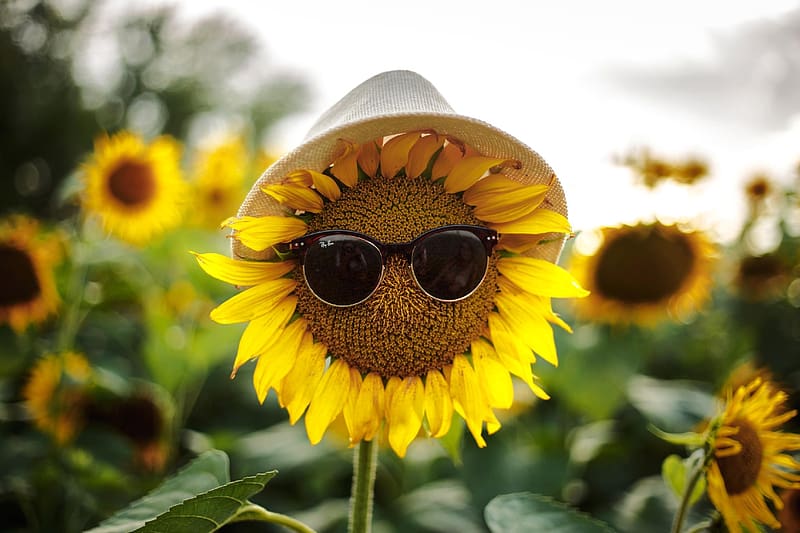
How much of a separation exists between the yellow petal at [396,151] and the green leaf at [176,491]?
45cm

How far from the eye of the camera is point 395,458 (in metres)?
1.80

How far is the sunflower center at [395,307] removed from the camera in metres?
0.78

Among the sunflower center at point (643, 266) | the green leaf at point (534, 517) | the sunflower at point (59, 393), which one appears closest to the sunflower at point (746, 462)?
the green leaf at point (534, 517)

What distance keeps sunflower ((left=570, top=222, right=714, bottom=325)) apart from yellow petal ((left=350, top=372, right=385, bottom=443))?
112 cm

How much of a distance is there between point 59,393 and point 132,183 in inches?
32.5

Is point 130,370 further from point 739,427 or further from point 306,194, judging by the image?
point 739,427

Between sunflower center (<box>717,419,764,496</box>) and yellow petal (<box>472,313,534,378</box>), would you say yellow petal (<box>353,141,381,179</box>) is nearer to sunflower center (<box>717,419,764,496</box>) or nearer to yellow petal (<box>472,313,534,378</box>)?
yellow petal (<box>472,313,534,378</box>)

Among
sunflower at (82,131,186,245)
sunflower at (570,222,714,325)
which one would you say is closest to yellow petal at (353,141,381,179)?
sunflower at (570,222,714,325)

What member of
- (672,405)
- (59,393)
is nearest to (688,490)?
(672,405)

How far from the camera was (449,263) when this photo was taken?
76 centimetres

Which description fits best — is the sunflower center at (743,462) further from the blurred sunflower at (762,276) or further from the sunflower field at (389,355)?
the blurred sunflower at (762,276)

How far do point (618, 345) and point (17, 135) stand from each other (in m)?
7.49

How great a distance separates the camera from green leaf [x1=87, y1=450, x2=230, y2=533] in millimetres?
777

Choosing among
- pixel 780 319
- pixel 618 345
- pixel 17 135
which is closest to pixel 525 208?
pixel 618 345
